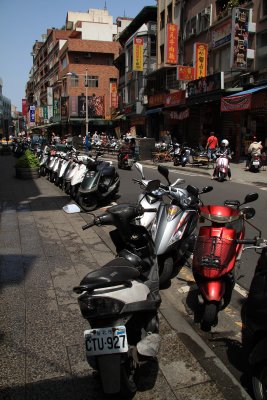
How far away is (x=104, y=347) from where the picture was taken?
2326 millimetres

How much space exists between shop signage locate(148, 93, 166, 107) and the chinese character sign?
35.6 feet

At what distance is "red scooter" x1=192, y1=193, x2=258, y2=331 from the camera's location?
3434 millimetres

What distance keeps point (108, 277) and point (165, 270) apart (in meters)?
2.16

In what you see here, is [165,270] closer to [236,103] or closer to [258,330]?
[258,330]

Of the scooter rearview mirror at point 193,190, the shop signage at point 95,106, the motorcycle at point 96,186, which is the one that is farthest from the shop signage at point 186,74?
the shop signage at point 95,106

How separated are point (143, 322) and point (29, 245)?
368 cm

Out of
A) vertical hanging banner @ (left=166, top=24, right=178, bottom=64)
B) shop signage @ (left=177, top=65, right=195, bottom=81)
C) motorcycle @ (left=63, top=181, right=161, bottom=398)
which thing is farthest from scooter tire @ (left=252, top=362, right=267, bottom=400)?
vertical hanging banner @ (left=166, top=24, right=178, bottom=64)

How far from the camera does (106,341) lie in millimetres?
2326

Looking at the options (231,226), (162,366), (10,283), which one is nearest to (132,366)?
(162,366)

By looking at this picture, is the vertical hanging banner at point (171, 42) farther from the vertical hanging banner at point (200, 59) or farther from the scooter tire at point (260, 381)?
the scooter tire at point (260, 381)

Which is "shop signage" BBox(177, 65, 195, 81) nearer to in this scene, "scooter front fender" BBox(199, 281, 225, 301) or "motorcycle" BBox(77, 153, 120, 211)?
"motorcycle" BBox(77, 153, 120, 211)

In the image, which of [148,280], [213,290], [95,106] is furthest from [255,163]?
[95,106]

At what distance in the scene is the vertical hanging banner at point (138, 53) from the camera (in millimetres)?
34875

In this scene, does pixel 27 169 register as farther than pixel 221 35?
No
